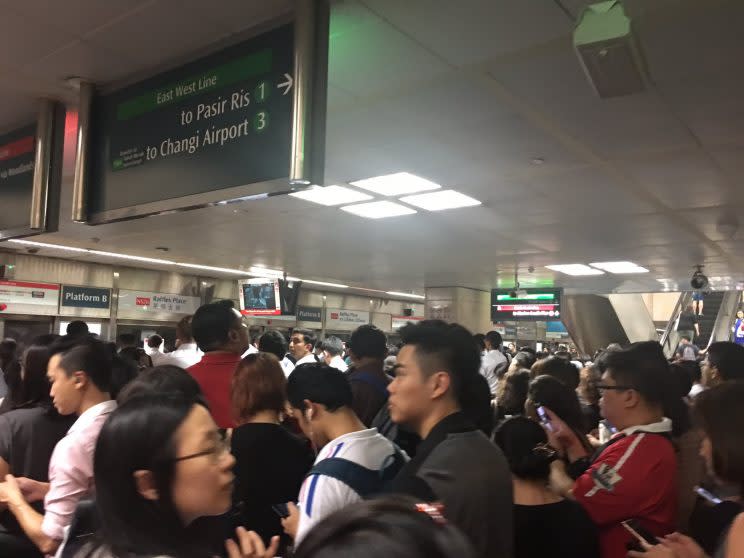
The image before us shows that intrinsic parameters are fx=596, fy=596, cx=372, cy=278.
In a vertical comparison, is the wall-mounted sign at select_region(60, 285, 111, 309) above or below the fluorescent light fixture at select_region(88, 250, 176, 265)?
below

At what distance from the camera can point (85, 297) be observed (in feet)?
39.2

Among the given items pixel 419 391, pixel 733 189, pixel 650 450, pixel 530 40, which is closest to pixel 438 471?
pixel 419 391

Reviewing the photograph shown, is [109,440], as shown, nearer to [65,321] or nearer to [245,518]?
[245,518]

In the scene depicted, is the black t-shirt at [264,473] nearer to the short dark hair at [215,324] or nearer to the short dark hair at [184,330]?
the short dark hair at [215,324]

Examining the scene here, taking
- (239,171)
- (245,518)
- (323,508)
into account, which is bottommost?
(245,518)

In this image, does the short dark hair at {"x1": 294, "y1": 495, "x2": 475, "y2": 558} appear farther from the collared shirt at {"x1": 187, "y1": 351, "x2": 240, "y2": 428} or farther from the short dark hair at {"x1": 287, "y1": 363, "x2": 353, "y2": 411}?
the collared shirt at {"x1": 187, "y1": 351, "x2": 240, "y2": 428}

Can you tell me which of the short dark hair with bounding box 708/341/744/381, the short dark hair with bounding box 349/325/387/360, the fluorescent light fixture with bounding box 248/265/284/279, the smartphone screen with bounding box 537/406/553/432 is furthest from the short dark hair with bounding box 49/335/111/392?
the fluorescent light fixture with bounding box 248/265/284/279

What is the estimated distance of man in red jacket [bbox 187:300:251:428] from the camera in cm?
306

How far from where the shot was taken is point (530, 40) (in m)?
2.69

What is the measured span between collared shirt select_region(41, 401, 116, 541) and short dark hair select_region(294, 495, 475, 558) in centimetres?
156

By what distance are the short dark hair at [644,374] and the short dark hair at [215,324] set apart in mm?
1870

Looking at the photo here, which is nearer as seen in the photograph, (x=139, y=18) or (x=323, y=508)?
(x=323, y=508)

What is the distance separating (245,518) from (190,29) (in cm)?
207

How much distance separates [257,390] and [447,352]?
1080mm
